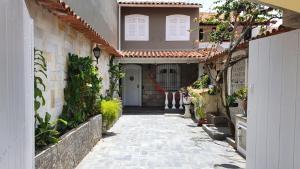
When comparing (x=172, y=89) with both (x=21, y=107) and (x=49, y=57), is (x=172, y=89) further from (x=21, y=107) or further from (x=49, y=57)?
(x=21, y=107)

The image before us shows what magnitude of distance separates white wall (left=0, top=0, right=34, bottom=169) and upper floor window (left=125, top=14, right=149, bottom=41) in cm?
1682

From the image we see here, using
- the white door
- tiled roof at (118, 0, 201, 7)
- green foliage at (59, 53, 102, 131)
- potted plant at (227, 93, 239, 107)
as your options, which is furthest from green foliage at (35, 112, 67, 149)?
the white door

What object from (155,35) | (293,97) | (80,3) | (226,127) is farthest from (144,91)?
(293,97)

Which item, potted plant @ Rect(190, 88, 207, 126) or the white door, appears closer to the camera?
potted plant @ Rect(190, 88, 207, 126)

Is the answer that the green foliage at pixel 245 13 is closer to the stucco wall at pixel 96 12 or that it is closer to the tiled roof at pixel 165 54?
the stucco wall at pixel 96 12

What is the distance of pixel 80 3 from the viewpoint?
913cm

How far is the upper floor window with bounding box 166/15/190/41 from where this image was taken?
65.4 feet

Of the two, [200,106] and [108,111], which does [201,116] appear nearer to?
[200,106]

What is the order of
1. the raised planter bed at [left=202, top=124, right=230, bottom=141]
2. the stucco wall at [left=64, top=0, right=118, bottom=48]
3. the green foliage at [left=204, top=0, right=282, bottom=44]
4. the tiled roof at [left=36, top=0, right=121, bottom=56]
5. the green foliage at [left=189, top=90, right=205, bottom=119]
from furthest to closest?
1. the green foliage at [left=189, top=90, right=205, bottom=119]
2. the raised planter bed at [left=202, top=124, right=230, bottom=141]
3. the green foliage at [left=204, top=0, right=282, bottom=44]
4. the stucco wall at [left=64, top=0, right=118, bottom=48]
5. the tiled roof at [left=36, top=0, right=121, bottom=56]

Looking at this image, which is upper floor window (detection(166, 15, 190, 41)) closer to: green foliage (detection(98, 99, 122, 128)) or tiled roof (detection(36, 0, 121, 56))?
green foliage (detection(98, 99, 122, 128))

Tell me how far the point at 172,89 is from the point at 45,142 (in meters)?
16.4

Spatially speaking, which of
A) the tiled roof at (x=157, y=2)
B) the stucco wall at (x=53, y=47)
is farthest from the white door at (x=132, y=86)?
the stucco wall at (x=53, y=47)

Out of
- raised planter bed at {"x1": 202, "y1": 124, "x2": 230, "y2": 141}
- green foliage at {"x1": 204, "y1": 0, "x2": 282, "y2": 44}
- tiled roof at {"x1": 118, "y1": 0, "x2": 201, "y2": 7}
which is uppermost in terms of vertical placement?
tiled roof at {"x1": 118, "y1": 0, "x2": 201, "y2": 7}

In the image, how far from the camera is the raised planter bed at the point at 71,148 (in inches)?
193
